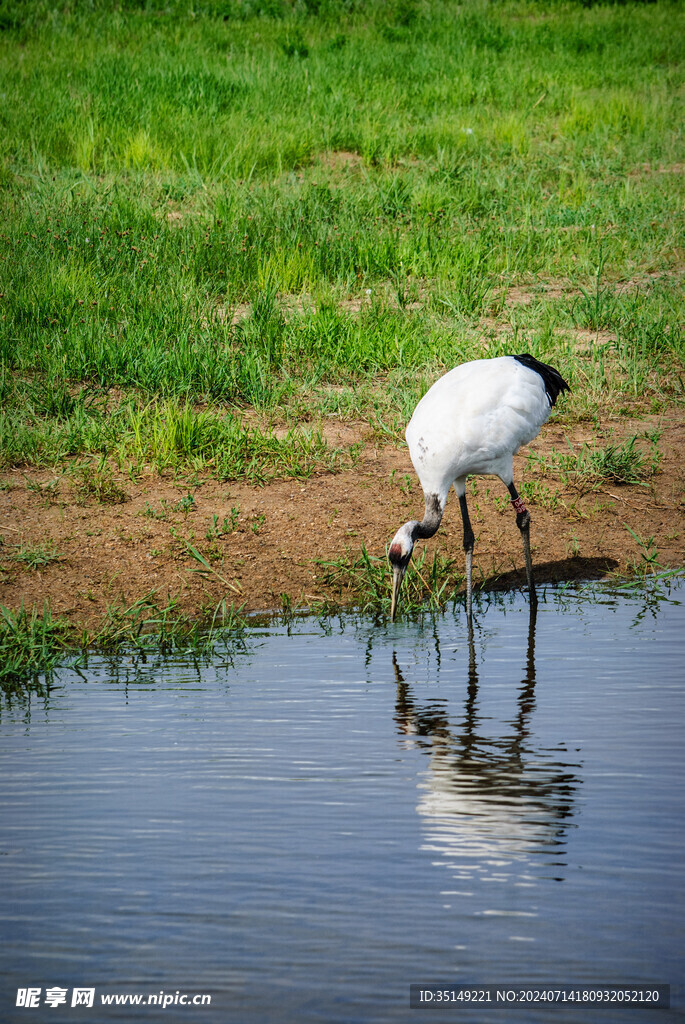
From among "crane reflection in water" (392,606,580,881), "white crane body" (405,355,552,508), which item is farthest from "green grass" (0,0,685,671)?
"crane reflection in water" (392,606,580,881)

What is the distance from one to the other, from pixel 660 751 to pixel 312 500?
301 cm

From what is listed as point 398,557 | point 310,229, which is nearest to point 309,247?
point 310,229

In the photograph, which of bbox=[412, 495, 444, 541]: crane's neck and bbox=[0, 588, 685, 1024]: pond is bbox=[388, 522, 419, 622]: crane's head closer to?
bbox=[412, 495, 444, 541]: crane's neck

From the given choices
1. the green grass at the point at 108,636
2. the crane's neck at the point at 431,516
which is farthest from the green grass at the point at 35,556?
the crane's neck at the point at 431,516

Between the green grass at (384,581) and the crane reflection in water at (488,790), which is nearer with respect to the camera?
the crane reflection in water at (488,790)

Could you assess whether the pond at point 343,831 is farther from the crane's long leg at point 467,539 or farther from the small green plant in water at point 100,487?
the small green plant in water at point 100,487

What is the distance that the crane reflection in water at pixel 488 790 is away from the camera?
3504mm

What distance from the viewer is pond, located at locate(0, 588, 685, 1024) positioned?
297cm

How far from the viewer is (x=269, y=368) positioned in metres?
8.12

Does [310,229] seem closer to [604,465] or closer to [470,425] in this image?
[604,465]

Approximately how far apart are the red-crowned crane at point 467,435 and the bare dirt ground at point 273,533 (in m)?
0.46

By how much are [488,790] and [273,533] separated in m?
2.69

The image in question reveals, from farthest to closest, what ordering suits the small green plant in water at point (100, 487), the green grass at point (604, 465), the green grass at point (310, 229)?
the green grass at point (310, 229) → the green grass at point (604, 465) → the small green plant in water at point (100, 487)

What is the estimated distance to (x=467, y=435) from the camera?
18.4 ft
